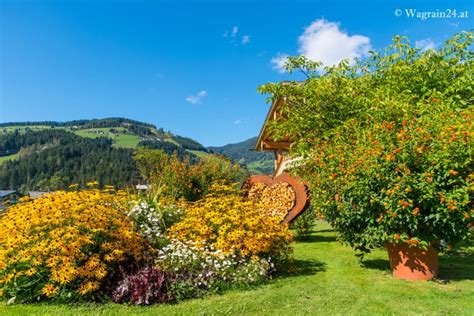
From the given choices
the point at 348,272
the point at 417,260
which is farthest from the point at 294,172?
the point at 417,260

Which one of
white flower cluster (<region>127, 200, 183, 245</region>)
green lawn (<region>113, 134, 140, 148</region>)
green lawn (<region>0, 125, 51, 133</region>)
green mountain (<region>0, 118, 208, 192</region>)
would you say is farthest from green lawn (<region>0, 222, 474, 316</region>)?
green lawn (<region>0, 125, 51, 133</region>)

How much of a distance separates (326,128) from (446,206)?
4209mm

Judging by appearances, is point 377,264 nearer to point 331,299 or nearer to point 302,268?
point 302,268

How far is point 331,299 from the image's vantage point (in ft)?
16.0

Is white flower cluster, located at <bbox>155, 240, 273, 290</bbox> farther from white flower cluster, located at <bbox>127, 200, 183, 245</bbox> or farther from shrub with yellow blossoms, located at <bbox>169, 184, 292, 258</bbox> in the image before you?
white flower cluster, located at <bbox>127, 200, 183, 245</bbox>

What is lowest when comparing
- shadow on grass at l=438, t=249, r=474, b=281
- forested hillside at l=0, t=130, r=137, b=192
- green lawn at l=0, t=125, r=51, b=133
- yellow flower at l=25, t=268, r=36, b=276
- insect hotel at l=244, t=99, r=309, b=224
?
shadow on grass at l=438, t=249, r=474, b=281

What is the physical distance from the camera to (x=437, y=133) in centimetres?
539

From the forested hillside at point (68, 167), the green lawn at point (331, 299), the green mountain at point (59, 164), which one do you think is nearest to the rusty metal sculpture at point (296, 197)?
the green lawn at point (331, 299)

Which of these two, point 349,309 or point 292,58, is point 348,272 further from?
point 292,58

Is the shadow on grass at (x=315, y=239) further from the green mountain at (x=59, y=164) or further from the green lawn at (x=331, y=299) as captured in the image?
the green mountain at (x=59, y=164)

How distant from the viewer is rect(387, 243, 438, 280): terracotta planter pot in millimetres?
5836

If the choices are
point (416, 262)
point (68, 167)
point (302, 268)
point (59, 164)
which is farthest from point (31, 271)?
point (59, 164)

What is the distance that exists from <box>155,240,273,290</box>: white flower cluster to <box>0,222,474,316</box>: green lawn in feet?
0.91

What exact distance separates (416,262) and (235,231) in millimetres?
3042
